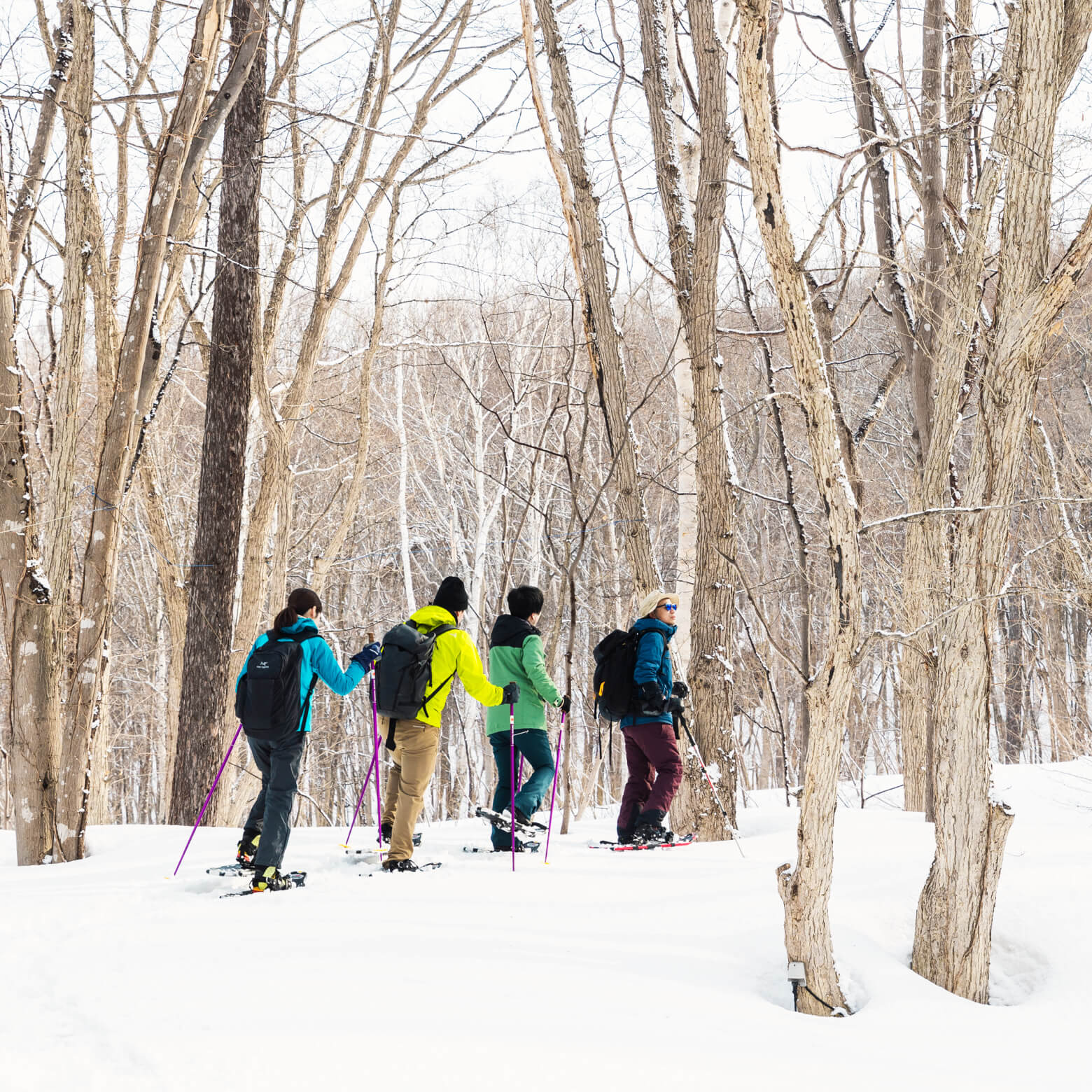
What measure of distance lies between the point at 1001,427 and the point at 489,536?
2172 centimetres

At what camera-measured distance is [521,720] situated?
6027 millimetres

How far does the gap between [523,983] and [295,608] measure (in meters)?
2.53

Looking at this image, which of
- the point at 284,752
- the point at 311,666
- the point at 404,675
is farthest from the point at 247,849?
the point at 404,675

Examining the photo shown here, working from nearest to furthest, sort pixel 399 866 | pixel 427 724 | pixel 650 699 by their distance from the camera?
pixel 399 866, pixel 427 724, pixel 650 699

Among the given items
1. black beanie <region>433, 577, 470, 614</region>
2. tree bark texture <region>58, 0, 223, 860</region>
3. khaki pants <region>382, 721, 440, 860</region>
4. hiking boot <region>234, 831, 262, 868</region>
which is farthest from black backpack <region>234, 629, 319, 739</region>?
tree bark texture <region>58, 0, 223, 860</region>

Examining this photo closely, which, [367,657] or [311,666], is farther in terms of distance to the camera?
[367,657]

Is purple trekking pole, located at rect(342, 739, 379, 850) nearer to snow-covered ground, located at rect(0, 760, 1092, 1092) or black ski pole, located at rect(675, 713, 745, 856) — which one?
snow-covered ground, located at rect(0, 760, 1092, 1092)

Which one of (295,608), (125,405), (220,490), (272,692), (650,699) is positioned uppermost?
(125,405)

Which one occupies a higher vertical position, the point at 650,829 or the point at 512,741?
the point at 512,741

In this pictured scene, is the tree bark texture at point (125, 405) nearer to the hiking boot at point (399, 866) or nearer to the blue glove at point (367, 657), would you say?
the blue glove at point (367, 657)

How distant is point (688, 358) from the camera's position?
7.27m

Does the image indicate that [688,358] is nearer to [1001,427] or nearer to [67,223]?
[1001,427]

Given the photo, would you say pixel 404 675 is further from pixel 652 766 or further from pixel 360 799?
pixel 652 766

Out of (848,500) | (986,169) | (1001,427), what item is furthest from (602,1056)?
(986,169)
